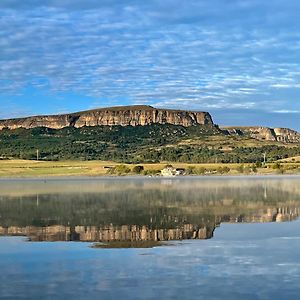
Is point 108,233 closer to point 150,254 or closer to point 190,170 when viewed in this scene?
point 150,254

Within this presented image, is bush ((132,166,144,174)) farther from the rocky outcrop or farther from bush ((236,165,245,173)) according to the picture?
the rocky outcrop

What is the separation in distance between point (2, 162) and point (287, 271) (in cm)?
12035

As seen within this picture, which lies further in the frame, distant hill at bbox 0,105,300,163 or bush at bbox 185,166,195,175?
distant hill at bbox 0,105,300,163

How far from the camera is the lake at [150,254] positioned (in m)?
12.1

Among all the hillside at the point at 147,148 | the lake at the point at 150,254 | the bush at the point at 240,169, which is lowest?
the lake at the point at 150,254

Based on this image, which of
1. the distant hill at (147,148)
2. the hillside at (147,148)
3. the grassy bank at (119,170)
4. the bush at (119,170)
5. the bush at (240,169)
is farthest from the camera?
the distant hill at (147,148)

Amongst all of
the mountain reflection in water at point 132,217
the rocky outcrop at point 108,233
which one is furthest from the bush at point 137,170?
the rocky outcrop at point 108,233

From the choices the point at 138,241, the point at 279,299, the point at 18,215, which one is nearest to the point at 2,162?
the point at 18,215

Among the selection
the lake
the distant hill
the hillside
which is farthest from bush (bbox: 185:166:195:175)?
the lake

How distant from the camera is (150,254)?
16344 millimetres

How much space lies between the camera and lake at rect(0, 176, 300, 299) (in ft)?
39.6

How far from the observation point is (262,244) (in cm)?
1819

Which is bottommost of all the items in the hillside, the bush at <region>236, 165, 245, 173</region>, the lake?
the lake

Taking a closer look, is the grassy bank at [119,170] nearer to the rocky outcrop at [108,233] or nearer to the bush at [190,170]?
the bush at [190,170]
